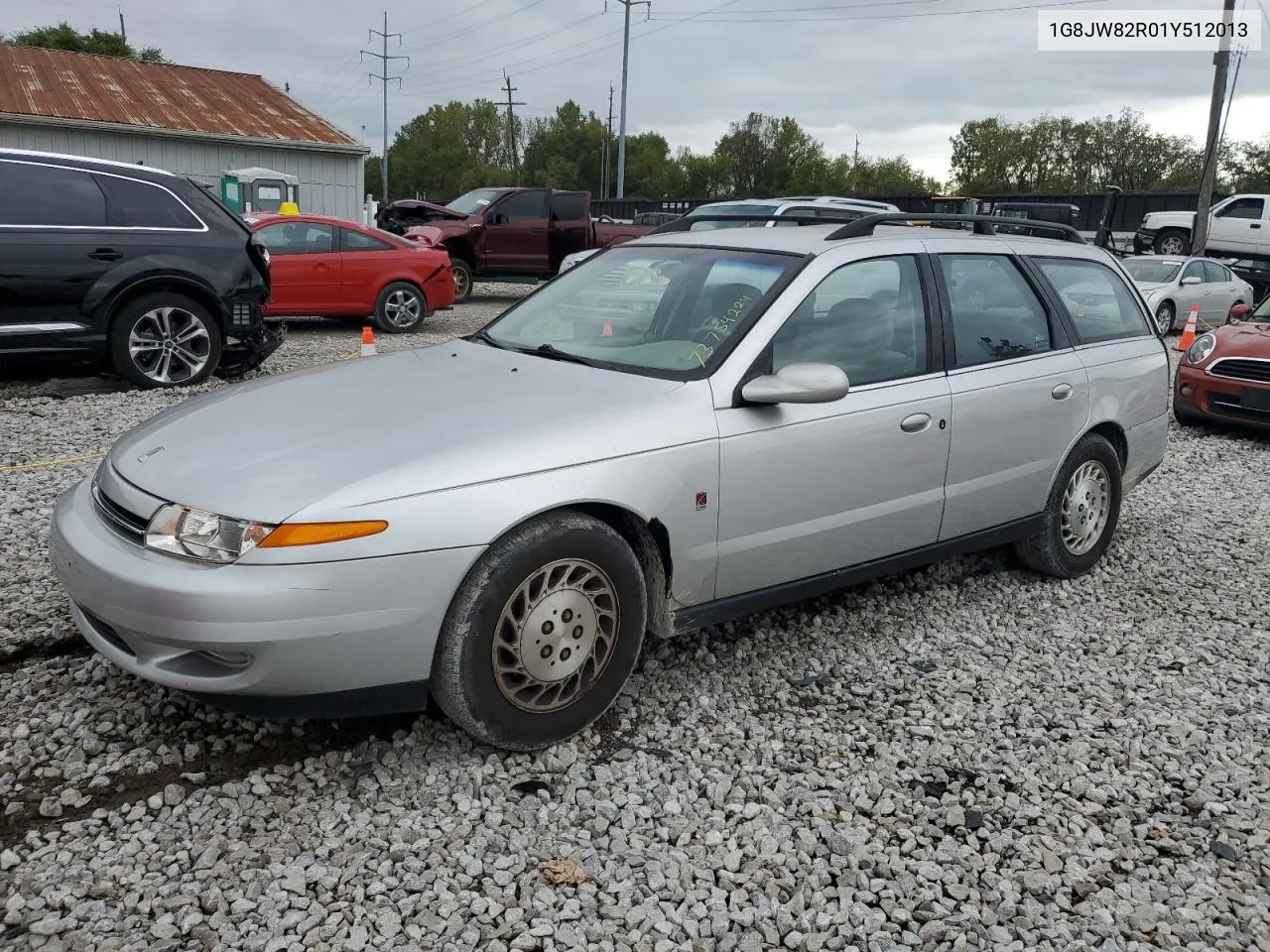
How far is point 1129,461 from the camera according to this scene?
5.27 metres

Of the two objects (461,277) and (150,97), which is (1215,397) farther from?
(150,97)

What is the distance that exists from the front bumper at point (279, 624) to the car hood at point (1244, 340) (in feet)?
27.2

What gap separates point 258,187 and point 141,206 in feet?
50.0

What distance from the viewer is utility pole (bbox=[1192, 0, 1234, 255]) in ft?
71.4

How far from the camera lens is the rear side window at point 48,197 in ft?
25.2

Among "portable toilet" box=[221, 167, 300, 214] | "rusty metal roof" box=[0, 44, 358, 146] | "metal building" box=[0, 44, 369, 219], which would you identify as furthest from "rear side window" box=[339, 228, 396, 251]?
"rusty metal roof" box=[0, 44, 358, 146]

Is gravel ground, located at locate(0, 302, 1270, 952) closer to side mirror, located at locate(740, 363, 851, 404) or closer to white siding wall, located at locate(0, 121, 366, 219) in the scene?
side mirror, located at locate(740, 363, 851, 404)

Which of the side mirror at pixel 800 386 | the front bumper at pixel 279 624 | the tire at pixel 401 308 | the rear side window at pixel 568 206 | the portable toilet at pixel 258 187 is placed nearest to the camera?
the front bumper at pixel 279 624

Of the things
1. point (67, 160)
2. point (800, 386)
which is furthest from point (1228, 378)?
point (67, 160)

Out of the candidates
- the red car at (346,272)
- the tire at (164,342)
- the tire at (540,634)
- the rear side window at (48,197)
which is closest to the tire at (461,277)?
the red car at (346,272)

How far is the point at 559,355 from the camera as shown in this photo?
3896 millimetres

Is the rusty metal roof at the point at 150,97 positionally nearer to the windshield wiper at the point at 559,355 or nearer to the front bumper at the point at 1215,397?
the front bumper at the point at 1215,397

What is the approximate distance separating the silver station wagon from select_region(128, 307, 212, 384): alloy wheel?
494 centimetres

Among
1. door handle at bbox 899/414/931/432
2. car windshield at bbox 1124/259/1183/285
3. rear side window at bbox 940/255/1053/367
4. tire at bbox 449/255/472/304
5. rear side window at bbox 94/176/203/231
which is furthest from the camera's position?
tire at bbox 449/255/472/304
